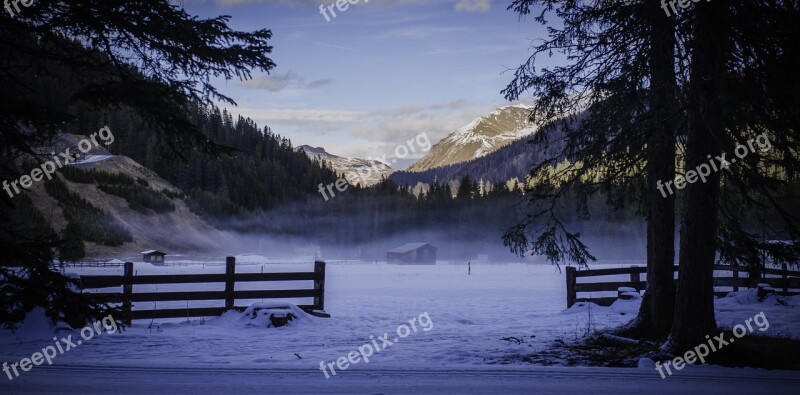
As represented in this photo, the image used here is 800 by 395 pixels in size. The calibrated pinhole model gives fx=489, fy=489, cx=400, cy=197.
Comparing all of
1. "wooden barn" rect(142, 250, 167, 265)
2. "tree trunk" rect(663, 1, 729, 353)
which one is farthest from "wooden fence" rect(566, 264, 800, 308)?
"wooden barn" rect(142, 250, 167, 265)

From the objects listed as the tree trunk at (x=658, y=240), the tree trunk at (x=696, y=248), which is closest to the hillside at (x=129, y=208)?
the tree trunk at (x=658, y=240)

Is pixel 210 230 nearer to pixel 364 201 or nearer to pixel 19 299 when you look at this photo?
pixel 364 201

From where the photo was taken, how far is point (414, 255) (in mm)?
80812

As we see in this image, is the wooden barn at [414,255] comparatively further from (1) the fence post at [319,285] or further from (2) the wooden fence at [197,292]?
(2) the wooden fence at [197,292]

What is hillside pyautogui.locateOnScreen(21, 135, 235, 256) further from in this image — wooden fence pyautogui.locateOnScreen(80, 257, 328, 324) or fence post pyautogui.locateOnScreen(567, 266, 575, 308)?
fence post pyautogui.locateOnScreen(567, 266, 575, 308)

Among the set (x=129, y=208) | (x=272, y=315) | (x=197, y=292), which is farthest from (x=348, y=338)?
(x=129, y=208)

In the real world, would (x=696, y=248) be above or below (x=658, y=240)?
below

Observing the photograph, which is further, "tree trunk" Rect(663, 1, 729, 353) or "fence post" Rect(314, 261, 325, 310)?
"fence post" Rect(314, 261, 325, 310)

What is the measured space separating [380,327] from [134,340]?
5.35 metres

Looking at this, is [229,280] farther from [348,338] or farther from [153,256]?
[153,256]

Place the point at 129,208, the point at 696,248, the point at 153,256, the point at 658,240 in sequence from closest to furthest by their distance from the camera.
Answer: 1. the point at 696,248
2. the point at 658,240
3. the point at 153,256
4. the point at 129,208

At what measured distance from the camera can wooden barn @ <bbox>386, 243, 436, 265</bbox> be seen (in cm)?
8004

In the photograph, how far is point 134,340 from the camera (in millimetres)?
9445

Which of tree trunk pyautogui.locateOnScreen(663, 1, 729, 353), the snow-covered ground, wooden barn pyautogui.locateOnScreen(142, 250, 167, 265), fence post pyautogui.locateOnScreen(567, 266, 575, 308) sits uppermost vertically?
tree trunk pyautogui.locateOnScreen(663, 1, 729, 353)
